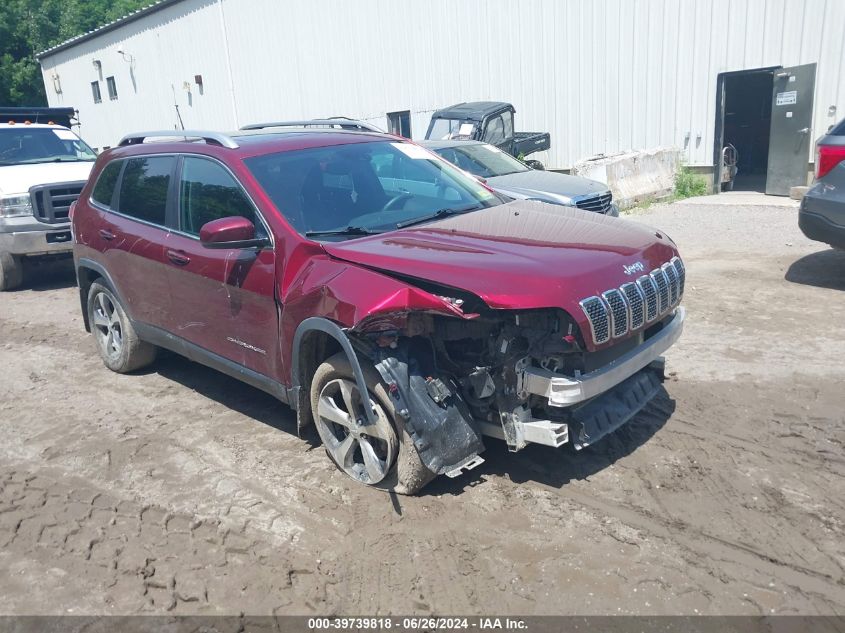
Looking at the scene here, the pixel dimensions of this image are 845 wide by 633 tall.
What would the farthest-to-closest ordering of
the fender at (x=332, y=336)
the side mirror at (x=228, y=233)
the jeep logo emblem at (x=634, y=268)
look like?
the side mirror at (x=228, y=233) → the jeep logo emblem at (x=634, y=268) → the fender at (x=332, y=336)

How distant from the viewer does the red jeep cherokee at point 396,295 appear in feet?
11.8

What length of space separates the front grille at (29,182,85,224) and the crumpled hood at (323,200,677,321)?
6.67 m

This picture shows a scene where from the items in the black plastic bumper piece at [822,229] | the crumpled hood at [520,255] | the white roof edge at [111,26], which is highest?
the white roof edge at [111,26]

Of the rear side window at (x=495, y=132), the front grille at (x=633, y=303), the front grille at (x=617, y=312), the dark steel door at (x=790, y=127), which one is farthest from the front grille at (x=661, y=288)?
the dark steel door at (x=790, y=127)

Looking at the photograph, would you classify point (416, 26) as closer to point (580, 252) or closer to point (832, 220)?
point (832, 220)

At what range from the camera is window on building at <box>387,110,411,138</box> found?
1989 centimetres

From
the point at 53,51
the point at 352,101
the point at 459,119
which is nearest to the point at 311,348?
the point at 459,119

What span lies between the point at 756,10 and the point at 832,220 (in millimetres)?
7738

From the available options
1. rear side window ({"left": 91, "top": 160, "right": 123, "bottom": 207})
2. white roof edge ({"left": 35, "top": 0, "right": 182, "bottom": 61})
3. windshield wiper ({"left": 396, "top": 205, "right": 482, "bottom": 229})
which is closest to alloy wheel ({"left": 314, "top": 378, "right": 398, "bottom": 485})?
windshield wiper ({"left": 396, "top": 205, "right": 482, "bottom": 229})

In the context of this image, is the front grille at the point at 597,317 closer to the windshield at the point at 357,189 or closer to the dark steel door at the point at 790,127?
the windshield at the point at 357,189

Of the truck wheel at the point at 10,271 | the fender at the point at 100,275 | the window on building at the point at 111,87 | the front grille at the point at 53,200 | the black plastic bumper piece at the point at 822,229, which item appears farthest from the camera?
the window on building at the point at 111,87

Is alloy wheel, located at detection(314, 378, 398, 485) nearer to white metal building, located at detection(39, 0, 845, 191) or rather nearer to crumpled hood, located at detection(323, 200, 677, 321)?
crumpled hood, located at detection(323, 200, 677, 321)

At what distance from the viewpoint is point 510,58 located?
16875 mm

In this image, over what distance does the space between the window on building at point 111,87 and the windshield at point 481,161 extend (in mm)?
24963
